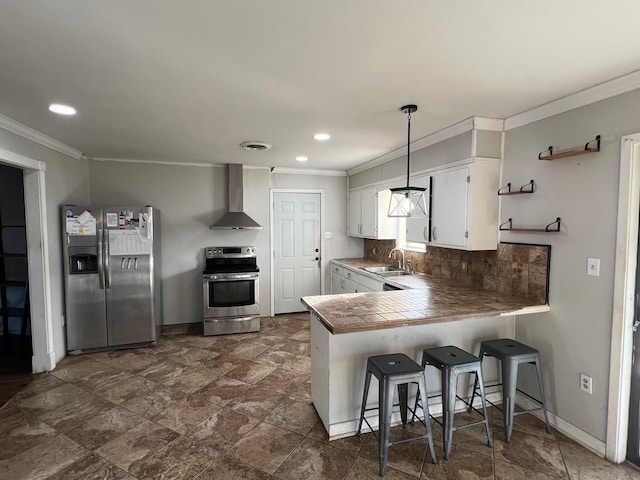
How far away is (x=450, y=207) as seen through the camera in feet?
9.92

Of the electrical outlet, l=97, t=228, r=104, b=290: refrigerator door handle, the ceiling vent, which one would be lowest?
the electrical outlet

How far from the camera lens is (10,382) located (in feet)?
10.0

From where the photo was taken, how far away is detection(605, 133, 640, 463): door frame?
1.95 m

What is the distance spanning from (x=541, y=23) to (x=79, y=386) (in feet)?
13.8

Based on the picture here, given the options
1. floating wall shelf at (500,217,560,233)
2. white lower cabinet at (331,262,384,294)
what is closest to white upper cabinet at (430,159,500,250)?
floating wall shelf at (500,217,560,233)

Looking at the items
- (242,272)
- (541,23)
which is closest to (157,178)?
(242,272)

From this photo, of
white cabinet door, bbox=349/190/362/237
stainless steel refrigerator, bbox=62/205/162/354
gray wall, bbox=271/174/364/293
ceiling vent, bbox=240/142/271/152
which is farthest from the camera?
gray wall, bbox=271/174/364/293

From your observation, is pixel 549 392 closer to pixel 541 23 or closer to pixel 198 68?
pixel 541 23

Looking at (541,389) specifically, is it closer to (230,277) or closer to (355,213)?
(355,213)

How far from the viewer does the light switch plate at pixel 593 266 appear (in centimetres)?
213

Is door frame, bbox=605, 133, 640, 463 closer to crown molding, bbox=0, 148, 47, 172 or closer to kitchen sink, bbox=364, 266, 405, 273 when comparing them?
kitchen sink, bbox=364, 266, 405, 273

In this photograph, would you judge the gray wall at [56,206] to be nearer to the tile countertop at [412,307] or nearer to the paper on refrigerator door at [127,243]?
the paper on refrigerator door at [127,243]

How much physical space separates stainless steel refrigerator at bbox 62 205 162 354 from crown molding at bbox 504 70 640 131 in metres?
3.89

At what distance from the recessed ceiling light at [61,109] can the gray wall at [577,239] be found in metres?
3.51
